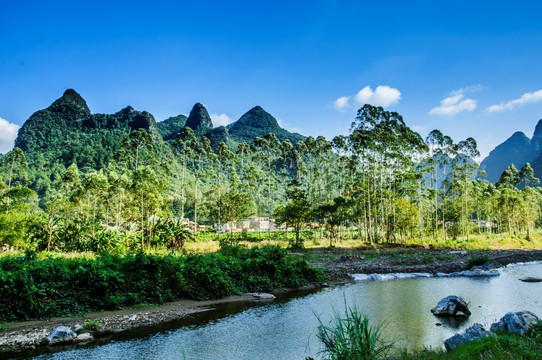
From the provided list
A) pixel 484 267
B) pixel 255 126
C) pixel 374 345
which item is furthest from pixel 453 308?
pixel 255 126

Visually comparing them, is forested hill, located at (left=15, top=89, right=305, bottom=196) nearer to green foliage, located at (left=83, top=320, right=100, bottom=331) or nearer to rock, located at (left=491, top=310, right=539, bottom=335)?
green foliage, located at (left=83, top=320, right=100, bottom=331)

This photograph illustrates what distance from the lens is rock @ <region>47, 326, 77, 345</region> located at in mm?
9375

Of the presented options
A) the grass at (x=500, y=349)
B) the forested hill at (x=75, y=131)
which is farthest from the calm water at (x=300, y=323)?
the forested hill at (x=75, y=131)

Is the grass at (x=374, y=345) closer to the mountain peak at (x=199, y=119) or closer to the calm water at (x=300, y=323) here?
the calm water at (x=300, y=323)

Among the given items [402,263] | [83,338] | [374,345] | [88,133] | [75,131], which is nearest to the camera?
[374,345]

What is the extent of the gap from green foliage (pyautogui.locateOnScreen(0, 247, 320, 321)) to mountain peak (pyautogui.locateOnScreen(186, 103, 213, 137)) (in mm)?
135186

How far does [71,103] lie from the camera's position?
5438 inches

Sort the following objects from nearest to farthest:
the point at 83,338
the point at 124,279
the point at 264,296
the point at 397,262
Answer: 1. the point at 83,338
2. the point at 124,279
3. the point at 264,296
4. the point at 397,262

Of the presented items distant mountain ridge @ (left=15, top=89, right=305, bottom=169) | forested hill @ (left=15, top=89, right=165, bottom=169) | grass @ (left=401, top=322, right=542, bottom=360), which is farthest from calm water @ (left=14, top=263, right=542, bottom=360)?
forested hill @ (left=15, top=89, right=165, bottom=169)

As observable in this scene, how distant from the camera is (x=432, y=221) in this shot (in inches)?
2318

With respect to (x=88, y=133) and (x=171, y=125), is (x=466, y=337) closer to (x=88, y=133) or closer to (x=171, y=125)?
(x=88, y=133)

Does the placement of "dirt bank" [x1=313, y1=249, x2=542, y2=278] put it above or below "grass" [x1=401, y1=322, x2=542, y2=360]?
below

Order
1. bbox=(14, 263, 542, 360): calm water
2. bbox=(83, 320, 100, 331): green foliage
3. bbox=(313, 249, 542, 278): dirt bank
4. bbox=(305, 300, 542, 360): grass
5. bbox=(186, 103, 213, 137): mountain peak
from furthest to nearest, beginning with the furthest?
1. bbox=(186, 103, 213, 137): mountain peak
2. bbox=(313, 249, 542, 278): dirt bank
3. bbox=(83, 320, 100, 331): green foliage
4. bbox=(14, 263, 542, 360): calm water
5. bbox=(305, 300, 542, 360): grass

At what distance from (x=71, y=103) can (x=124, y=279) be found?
149835mm
